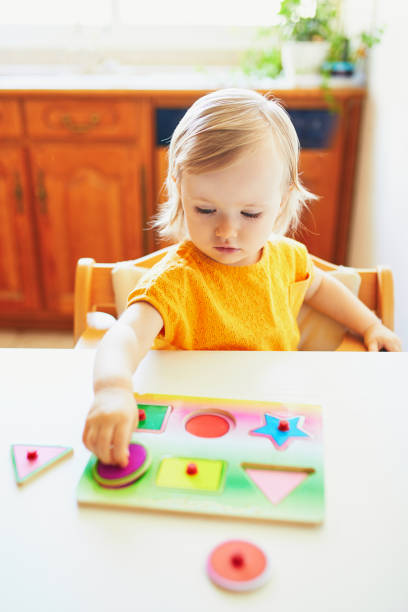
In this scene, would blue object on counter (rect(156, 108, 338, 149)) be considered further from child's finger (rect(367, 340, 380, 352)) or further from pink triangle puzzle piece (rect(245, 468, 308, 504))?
pink triangle puzzle piece (rect(245, 468, 308, 504))

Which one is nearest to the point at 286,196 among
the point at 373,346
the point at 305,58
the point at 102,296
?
the point at 373,346

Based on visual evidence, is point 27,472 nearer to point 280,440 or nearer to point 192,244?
point 280,440

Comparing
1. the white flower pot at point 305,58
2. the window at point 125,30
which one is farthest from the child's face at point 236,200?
the window at point 125,30

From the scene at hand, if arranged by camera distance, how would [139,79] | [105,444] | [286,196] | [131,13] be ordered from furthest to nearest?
[131,13] → [139,79] → [286,196] → [105,444]

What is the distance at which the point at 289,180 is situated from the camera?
0.85 meters

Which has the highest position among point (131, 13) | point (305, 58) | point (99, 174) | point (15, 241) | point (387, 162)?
point (131, 13)

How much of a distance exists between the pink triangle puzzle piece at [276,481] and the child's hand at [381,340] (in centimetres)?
44

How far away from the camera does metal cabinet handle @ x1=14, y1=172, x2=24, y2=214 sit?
2.13 m

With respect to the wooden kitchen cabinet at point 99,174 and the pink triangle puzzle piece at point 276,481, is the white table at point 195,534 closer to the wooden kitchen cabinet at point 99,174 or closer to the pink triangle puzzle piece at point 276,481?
the pink triangle puzzle piece at point 276,481

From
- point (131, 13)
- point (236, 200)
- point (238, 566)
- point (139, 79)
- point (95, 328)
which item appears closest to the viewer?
point (238, 566)

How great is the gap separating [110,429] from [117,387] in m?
0.06

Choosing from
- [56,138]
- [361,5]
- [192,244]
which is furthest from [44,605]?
[361,5]

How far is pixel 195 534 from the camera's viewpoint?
0.46 metres

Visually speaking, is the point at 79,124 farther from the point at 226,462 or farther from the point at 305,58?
the point at 226,462
